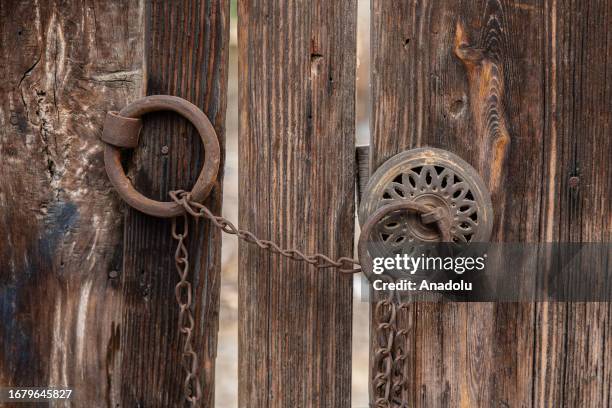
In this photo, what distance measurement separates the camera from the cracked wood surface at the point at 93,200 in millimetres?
1197

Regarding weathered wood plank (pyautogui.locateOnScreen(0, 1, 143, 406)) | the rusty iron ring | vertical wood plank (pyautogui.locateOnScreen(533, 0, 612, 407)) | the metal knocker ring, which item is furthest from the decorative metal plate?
weathered wood plank (pyautogui.locateOnScreen(0, 1, 143, 406))

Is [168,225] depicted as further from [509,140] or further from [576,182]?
[576,182]

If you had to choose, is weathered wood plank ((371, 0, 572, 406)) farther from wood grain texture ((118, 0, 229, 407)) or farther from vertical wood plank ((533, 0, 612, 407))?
wood grain texture ((118, 0, 229, 407))

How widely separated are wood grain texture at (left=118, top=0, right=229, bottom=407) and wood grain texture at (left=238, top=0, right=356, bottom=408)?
5 centimetres

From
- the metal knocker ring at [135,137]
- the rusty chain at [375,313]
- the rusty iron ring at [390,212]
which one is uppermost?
the metal knocker ring at [135,137]

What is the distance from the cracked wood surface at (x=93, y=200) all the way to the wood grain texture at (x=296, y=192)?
65 millimetres

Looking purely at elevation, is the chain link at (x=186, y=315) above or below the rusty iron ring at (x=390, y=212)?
below

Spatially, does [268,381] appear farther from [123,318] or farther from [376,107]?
[376,107]

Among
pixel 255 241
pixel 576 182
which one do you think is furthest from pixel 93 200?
pixel 576 182

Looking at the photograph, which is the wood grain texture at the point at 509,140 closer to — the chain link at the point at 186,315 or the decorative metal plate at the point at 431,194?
the decorative metal plate at the point at 431,194

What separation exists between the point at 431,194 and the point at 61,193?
678 mm

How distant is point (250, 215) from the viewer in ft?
4.04

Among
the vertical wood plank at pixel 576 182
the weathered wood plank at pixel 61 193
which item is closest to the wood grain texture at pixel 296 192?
the weathered wood plank at pixel 61 193

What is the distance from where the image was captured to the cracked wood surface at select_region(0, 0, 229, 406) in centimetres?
120
